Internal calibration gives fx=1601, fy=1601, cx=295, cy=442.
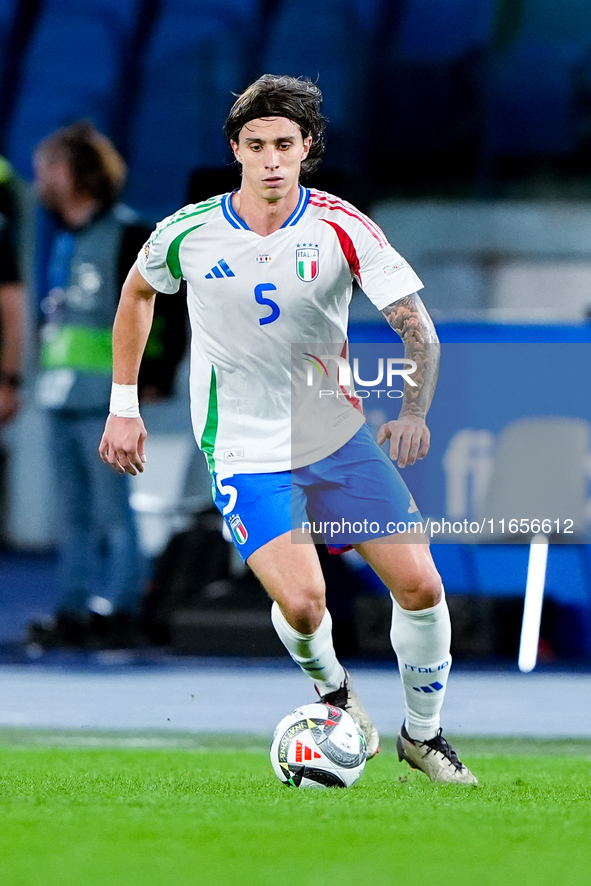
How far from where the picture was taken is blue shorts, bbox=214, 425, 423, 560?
458cm

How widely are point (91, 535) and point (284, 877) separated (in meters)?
5.48

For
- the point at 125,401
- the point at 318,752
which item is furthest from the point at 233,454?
the point at 318,752

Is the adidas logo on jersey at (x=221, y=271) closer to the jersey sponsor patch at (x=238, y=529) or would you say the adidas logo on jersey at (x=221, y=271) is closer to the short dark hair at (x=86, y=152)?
the jersey sponsor patch at (x=238, y=529)

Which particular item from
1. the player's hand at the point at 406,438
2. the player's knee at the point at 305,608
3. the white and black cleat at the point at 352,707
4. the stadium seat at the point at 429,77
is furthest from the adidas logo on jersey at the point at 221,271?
the stadium seat at the point at 429,77

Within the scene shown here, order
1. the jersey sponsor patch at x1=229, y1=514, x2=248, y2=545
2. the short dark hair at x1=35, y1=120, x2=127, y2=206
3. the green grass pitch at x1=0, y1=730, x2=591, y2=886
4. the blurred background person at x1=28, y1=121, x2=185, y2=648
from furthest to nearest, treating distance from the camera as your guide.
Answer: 1. the short dark hair at x1=35, y1=120, x2=127, y2=206
2. the blurred background person at x1=28, y1=121, x2=185, y2=648
3. the jersey sponsor patch at x1=229, y1=514, x2=248, y2=545
4. the green grass pitch at x1=0, y1=730, x2=591, y2=886

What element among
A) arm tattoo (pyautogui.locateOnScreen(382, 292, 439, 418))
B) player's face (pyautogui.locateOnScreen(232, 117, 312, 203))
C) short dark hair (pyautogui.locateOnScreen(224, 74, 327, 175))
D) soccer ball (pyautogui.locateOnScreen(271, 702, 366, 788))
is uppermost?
short dark hair (pyautogui.locateOnScreen(224, 74, 327, 175))

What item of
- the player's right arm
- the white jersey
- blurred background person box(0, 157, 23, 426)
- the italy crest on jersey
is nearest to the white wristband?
the player's right arm

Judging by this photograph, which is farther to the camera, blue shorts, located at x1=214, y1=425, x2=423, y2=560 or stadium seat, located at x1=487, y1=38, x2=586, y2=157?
stadium seat, located at x1=487, y1=38, x2=586, y2=157

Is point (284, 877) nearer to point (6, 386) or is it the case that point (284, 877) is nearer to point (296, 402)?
point (296, 402)

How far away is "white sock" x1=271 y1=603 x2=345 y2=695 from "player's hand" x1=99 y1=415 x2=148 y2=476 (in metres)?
0.61

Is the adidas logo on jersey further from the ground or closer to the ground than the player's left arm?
further from the ground

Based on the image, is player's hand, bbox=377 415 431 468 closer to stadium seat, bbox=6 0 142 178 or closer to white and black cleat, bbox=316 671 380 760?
white and black cleat, bbox=316 671 380 760

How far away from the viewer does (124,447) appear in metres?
4.82

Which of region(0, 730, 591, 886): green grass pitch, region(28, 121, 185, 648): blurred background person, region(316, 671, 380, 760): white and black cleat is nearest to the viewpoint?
region(0, 730, 591, 886): green grass pitch
